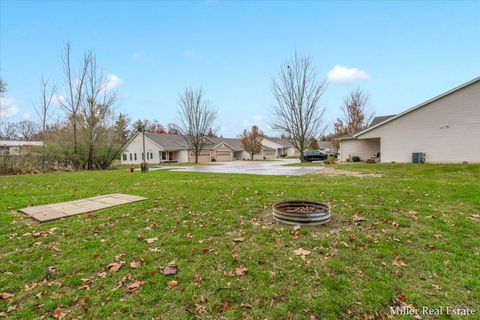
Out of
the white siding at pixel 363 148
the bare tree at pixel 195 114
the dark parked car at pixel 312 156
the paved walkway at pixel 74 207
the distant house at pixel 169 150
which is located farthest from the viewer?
the distant house at pixel 169 150

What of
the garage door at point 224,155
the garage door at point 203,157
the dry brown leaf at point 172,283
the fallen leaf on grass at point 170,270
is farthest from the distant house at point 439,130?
the garage door at point 224,155

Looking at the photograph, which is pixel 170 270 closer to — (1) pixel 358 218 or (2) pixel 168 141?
(1) pixel 358 218

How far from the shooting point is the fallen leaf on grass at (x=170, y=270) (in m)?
2.77

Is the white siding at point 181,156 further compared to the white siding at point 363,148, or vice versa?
the white siding at point 181,156

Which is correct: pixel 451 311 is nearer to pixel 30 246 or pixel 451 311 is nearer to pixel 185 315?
pixel 185 315

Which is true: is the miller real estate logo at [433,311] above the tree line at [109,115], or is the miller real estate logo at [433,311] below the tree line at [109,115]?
below

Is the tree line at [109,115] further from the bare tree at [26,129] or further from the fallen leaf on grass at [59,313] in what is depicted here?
the bare tree at [26,129]

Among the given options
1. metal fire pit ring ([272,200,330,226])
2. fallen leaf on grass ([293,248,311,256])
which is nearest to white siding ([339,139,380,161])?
metal fire pit ring ([272,200,330,226])

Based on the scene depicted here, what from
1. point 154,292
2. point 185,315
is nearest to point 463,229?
point 185,315

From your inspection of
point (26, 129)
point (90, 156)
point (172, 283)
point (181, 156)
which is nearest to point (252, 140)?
point (181, 156)

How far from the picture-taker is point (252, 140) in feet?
150

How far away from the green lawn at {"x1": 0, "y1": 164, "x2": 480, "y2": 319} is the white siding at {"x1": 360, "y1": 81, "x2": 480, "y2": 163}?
13643 mm

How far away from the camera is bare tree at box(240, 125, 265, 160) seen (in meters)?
45.9

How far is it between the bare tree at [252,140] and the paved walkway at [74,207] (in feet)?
130
